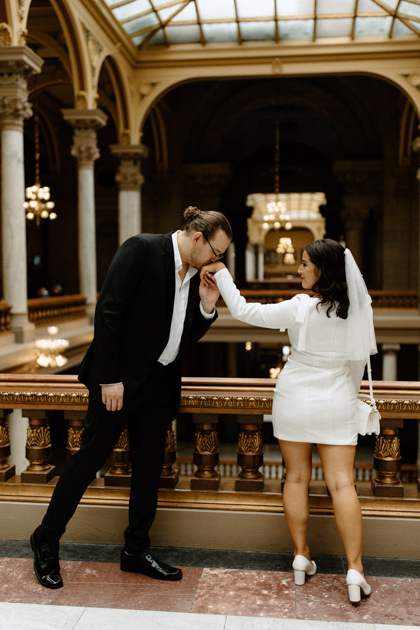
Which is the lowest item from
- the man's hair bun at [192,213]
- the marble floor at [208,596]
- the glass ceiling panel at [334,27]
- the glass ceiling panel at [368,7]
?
the marble floor at [208,596]

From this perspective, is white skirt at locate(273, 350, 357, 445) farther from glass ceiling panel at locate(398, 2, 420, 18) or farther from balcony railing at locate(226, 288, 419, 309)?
balcony railing at locate(226, 288, 419, 309)

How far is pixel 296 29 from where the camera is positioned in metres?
15.2

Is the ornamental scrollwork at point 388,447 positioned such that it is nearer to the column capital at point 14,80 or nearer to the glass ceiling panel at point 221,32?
the column capital at point 14,80

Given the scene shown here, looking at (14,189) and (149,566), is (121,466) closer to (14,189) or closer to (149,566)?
(149,566)

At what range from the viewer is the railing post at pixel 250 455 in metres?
3.22

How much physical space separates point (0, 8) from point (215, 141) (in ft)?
42.6

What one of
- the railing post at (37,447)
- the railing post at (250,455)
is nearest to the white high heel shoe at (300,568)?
the railing post at (250,455)

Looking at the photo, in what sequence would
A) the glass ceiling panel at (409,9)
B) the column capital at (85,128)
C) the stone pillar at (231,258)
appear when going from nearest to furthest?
the column capital at (85,128)
the glass ceiling panel at (409,9)
the stone pillar at (231,258)

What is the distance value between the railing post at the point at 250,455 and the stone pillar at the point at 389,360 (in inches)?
462

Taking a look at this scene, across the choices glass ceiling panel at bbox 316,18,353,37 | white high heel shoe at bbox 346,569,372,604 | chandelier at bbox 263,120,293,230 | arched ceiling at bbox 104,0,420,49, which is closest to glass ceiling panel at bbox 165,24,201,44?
arched ceiling at bbox 104,0,420,49

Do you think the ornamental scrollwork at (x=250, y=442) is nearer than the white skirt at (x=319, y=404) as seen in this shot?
No

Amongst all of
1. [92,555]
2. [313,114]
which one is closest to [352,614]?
[92,555]

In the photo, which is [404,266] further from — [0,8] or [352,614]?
[352,614]

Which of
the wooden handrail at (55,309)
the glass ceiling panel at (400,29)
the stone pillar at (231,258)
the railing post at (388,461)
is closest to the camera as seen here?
the railing post at (388,461)
